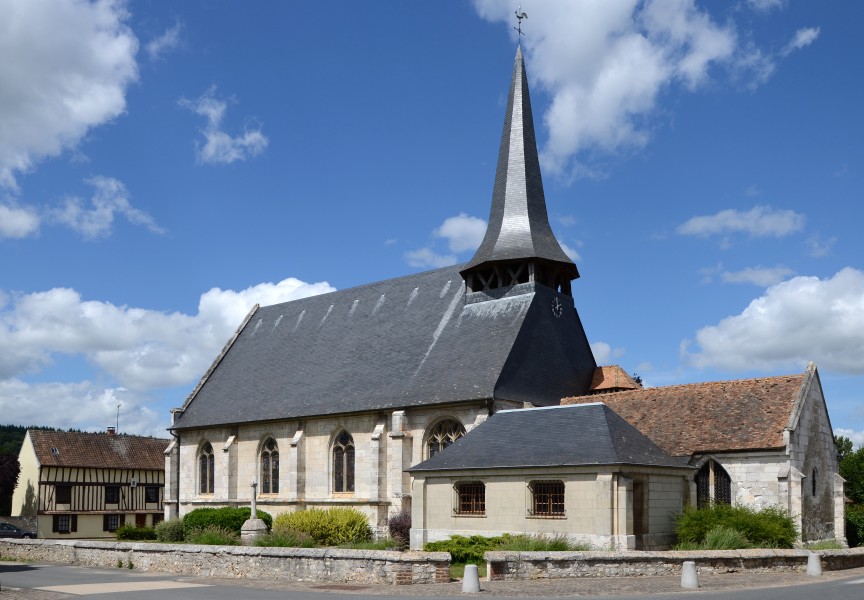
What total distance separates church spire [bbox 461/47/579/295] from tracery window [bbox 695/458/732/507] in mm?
8833

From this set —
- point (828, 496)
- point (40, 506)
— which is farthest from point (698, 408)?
point (40, 506)

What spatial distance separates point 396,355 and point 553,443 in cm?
1044

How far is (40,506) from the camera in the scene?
4431 centimetres

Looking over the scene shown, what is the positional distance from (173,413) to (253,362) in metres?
4.25

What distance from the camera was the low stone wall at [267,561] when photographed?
16000 mm

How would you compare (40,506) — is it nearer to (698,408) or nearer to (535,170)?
(535,170)

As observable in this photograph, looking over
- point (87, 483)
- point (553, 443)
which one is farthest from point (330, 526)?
point (87, 483)

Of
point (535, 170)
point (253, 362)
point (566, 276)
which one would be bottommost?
point (253, 362)

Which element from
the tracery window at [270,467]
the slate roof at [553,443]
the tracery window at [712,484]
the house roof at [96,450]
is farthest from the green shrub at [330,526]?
the house roof at [96,450]

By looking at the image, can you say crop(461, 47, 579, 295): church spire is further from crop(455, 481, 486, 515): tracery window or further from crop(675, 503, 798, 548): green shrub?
crop(675, 503, 798, 548): green shrub

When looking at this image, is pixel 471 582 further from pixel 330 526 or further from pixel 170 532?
pixel 170 532

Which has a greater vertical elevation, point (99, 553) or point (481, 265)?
point (481, 265)

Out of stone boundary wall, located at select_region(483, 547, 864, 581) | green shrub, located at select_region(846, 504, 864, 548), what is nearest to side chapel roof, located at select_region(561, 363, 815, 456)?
green shrub, located at select_region(846, 504, 864, 548)

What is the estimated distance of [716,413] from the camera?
82.3 ft
